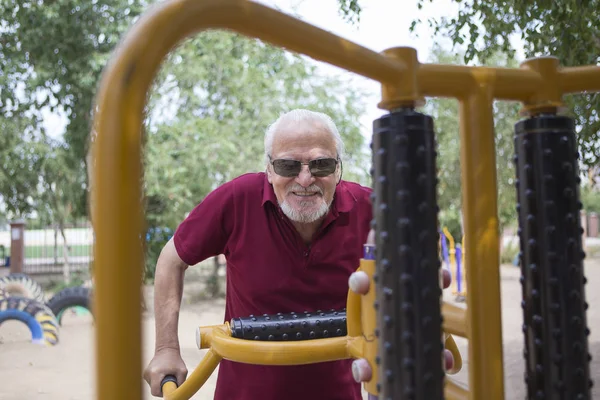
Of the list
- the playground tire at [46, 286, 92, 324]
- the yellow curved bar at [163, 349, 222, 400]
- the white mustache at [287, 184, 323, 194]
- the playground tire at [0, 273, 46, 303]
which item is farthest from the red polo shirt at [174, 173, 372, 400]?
the playground tire at [0, 273, 46, 303]

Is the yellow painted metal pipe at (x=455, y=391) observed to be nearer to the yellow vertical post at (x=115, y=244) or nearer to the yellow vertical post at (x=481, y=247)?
the yellow vertical post at (x=481, y=247)

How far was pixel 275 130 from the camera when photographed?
5.79 feet

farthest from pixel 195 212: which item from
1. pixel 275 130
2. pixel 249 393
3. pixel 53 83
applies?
pixel 53 83

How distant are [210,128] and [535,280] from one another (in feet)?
31.0

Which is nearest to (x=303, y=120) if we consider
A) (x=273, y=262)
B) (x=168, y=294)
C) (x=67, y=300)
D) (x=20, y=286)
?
(x=273, y=262)

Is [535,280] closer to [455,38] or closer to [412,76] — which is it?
[412,76]

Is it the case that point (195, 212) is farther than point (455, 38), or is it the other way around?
point (455, 38)

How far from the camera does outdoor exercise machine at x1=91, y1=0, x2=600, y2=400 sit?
0.58 meters

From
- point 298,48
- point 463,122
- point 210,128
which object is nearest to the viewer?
point 298,48

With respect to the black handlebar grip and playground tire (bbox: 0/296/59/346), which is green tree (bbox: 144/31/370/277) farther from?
the black handlebar grip

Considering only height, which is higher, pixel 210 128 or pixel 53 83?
pixel 53 83

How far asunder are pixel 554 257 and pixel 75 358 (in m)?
7.43

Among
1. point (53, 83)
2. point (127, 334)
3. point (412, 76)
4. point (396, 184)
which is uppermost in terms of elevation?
point (53, 83)

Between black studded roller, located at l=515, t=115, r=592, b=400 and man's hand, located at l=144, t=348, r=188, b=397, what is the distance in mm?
969
